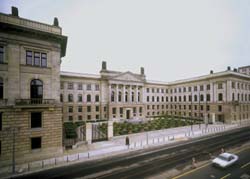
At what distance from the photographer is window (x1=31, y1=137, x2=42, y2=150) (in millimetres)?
17656

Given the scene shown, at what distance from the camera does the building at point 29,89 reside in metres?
16.5

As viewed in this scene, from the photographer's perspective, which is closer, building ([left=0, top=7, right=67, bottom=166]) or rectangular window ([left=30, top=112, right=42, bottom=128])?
building ([left=0, top=7, right=67, bottom=166])

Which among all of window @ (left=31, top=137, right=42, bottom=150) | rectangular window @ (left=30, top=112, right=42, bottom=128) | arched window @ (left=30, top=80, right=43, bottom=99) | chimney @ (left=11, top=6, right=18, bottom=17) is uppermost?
chimney @ (left=11, top=6, right=18, bottom=17)

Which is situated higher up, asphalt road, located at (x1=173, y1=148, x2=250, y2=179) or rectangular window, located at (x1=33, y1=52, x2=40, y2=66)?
rectangular window, located at (x1=33, y1=52, x2=40, y2=66)

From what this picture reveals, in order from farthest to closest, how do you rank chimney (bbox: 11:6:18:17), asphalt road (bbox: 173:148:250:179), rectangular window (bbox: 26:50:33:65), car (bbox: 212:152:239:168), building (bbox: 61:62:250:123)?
1. building (bbox: 61:62:250:123)
2. rectangular window (bbox: 26:50:33:65)
3. chimney (bbox: 11:6:18:17)
4. car (bbox: 212:152:239:168)
5. asphalt road (bbox: 173:148:250:179)

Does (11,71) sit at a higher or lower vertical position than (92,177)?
higher

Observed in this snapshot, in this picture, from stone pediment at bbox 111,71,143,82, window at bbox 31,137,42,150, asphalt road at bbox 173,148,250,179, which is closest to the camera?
asphalt road at bbox 173,148,250,179

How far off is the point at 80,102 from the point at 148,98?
2898 centimetres

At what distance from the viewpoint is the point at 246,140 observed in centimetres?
2386

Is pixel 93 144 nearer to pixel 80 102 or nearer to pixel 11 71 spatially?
pixel 11 71

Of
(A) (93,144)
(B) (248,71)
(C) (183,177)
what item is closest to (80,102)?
(A) (93,144)

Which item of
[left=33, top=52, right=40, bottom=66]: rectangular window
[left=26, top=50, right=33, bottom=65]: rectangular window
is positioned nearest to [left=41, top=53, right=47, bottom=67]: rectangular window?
[left=33, top=52, right=40, bottom=66]: rectangular window

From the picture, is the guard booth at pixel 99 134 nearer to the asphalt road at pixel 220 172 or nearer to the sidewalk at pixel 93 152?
the sidewalk at pixel 93 152

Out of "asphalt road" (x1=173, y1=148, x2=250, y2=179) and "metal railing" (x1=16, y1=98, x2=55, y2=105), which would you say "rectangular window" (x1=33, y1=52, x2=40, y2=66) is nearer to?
"metal railing" (x1=16, y1=98, x2=55, y2=105)
